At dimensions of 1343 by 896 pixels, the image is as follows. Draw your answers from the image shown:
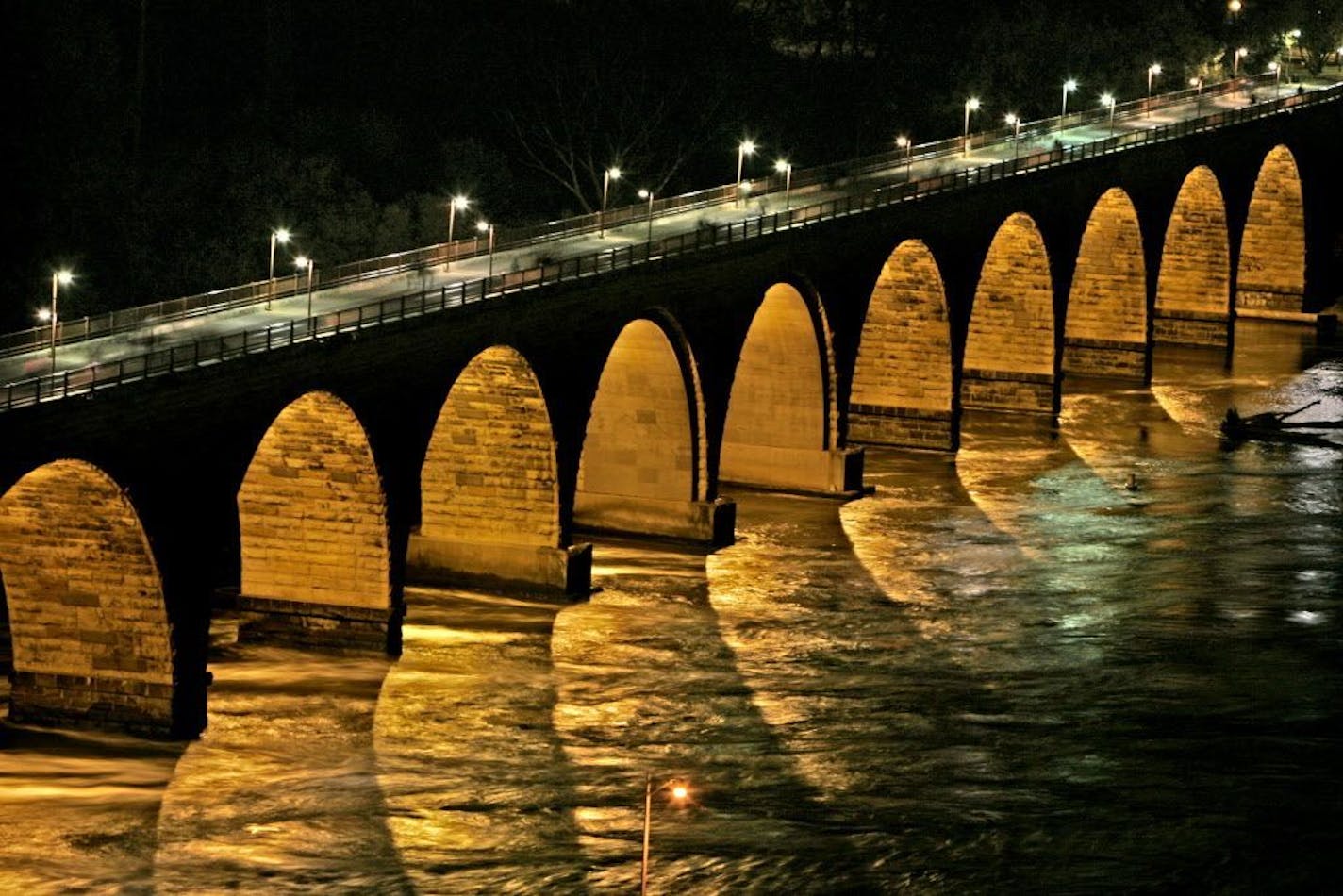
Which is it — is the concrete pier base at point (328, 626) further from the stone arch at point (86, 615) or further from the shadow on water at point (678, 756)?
the stone arch at point (86, 615)

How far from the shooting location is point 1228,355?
9938 cm

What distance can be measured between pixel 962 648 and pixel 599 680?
7.98 m

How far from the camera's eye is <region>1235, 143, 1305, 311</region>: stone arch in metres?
108

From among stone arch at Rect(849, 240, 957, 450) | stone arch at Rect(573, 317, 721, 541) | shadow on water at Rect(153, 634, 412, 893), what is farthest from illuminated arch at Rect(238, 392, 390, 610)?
stone arch at Rect(849, 240, 957, 450)

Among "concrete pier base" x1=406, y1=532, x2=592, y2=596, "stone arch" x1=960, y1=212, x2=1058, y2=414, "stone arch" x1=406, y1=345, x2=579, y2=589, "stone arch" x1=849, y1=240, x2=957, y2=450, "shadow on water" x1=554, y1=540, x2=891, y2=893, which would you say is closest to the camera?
"shadow on water" x1=554, y1=540, x2=891, y2=893

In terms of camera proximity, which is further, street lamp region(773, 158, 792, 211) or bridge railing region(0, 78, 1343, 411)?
street lamp region(773, 158, 792, 211)

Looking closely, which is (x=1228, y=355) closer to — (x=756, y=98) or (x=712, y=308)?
(x=756, y=98)

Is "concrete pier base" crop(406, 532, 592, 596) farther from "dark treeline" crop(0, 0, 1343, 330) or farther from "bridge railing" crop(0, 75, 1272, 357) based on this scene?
"dark treeline" crop(0, 0, 1343, 330)

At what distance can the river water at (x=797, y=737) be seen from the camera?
4162cm

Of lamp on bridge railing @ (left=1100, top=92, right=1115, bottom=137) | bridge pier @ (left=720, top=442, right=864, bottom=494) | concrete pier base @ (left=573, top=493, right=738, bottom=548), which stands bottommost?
concrete pier base @ (left=573, top=493, right=738, bottom=548)

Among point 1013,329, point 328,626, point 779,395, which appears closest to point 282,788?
point 328,626

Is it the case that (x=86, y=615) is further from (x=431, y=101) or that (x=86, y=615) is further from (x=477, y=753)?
(x=431, y=101)

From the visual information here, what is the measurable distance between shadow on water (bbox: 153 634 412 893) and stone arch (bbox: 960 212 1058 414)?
1425 inches

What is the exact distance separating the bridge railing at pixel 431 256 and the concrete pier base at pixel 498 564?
6.12 m
